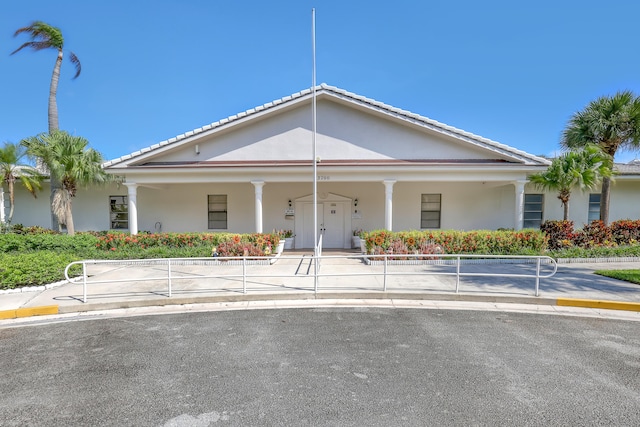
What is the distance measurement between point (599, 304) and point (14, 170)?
889 inches

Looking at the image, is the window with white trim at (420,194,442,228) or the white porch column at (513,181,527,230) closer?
the white porch column at (513,181,527,230)

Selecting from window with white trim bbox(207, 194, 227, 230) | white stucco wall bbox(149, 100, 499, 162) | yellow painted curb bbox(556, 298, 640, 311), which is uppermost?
white stucco wall bbox(149, 100, 499, 162)

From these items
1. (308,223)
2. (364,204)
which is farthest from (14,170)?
(364,204)

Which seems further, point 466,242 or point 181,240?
point 181,240

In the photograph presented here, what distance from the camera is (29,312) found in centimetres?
631

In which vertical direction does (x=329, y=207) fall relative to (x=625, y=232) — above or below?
above

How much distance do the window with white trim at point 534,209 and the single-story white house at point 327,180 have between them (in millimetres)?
45

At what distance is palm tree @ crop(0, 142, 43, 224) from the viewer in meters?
14.5

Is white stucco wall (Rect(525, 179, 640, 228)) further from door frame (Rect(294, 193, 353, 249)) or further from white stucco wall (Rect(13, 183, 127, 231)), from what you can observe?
white stucco wall (Rect(13, 183, 127, 231))

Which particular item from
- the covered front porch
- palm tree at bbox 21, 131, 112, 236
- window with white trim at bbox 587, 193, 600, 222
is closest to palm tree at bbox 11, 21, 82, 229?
palm tree at bbox 21, 131, 112, 236

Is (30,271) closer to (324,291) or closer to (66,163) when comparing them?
(324,291)

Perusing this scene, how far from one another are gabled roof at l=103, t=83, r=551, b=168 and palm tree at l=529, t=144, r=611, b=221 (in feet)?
4.76

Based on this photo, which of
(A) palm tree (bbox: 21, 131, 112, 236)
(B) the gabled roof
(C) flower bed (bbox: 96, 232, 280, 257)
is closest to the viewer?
(C) flower bed (bbox: 96, 232, 280, 257)

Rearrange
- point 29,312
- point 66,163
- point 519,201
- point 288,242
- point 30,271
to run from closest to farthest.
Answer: point 29,312
point 30,271
point 519,201
point 66,163
point 288,242
